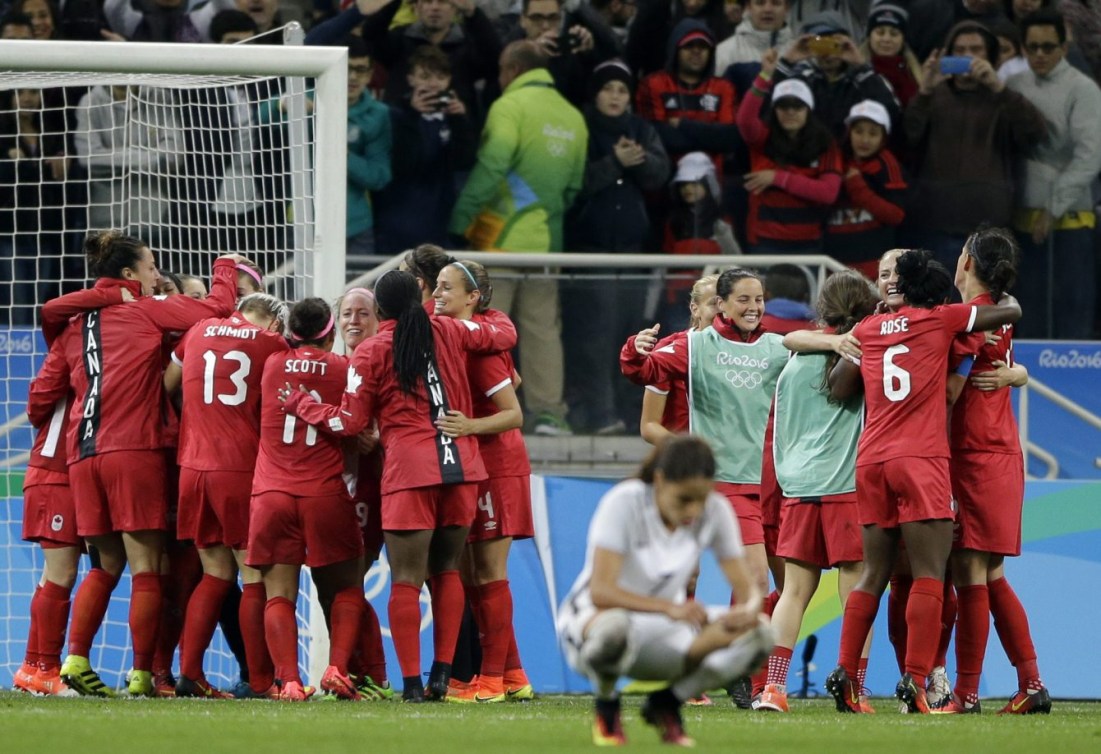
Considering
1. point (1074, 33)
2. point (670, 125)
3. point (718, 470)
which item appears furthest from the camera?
point (1074, 33)

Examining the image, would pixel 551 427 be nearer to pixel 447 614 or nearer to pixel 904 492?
pixel 447 614

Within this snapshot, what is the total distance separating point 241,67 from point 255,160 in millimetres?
2157

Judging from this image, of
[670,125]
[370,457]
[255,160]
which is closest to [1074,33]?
[670,125]

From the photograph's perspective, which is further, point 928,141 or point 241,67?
point 928,141

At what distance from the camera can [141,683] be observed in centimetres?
940

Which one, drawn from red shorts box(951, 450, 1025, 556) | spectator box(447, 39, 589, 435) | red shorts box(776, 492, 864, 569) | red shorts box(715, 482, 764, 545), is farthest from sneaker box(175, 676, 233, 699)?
spectator box(447, 39, 589, 435)

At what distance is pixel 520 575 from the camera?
1111 centimetres

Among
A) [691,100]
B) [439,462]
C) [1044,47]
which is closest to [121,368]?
[439,462]

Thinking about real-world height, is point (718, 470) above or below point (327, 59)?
below

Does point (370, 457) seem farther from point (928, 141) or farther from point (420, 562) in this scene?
point (928, 141)

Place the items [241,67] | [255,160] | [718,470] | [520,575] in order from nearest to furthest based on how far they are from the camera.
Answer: [718,470] < [241,67] < [520,575] < [255,160]

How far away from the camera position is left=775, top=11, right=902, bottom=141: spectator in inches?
544

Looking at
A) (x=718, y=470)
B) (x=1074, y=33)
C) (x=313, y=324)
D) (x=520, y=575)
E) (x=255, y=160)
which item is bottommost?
(x=520, y=575)

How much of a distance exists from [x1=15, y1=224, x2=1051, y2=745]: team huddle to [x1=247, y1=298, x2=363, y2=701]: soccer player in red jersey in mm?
13
